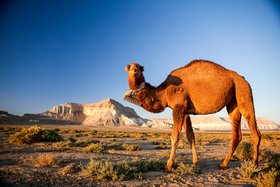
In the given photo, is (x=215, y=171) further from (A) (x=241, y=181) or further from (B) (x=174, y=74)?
(B) (x=174, y=74)

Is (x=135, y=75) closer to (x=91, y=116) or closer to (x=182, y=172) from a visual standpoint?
(x=182, y=172)

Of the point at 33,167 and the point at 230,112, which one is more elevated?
the point at 230,112

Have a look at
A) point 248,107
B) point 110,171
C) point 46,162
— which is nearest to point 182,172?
point 110,171

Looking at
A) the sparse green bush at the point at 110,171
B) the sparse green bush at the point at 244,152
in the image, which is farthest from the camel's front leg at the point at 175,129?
the sparse green bush at the point at 244,152

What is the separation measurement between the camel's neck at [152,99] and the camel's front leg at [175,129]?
23.3 inches

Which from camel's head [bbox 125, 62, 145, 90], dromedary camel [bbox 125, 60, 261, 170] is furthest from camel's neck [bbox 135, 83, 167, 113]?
camel's head [bbox 125, 62, 145, 90]

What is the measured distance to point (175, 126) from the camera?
7.29 m

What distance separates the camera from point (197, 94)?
751cm

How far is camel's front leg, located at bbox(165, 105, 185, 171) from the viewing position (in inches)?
283

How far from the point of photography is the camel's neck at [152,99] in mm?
7754

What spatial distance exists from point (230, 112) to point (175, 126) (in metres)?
2.26

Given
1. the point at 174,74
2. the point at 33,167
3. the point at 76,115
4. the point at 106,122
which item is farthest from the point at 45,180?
the point at 76,115

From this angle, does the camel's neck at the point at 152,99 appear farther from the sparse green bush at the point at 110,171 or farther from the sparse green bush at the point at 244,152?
the sparse green bush at the point at 244,152

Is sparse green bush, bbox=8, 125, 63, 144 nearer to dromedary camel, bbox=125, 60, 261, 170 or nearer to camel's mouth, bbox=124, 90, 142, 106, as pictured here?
camel's mouth, bbox=124, 90, 142, 106
